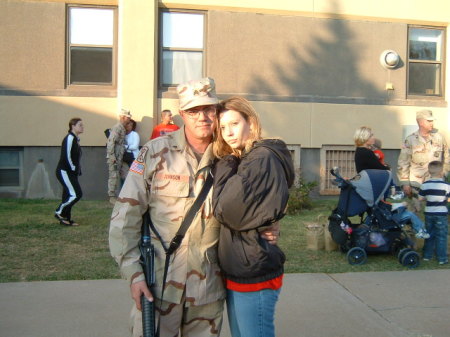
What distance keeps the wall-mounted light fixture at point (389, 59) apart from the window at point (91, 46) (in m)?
5.81

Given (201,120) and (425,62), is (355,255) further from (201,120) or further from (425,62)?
(425,62)

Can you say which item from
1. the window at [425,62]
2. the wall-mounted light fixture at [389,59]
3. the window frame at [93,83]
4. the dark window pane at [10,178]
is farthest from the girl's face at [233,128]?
the window at [425,62]

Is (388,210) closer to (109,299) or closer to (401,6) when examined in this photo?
(109,299)

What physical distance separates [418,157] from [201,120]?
6217 millimetres

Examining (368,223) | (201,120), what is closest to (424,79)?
(368,223)

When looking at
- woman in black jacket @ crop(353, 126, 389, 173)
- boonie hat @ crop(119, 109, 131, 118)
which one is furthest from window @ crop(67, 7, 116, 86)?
woman in black jacket @ crop(353, 126, 389, 173)

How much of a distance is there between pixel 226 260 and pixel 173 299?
333 mm

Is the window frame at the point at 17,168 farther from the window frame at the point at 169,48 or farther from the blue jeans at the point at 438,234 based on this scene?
the blue jeans at the point at 438,234

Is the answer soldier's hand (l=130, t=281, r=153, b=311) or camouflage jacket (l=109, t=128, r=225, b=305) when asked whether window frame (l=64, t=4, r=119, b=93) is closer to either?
camouflage jacket (l=109, t=128, r=225, b=305)

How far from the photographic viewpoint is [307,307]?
4.82 metres

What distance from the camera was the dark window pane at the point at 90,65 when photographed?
10828 millimetres

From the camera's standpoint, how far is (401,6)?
38.0ft

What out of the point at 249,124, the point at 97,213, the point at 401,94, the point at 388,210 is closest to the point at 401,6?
the point at 401,94

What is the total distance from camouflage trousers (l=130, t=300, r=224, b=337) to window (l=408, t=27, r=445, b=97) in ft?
34.4
